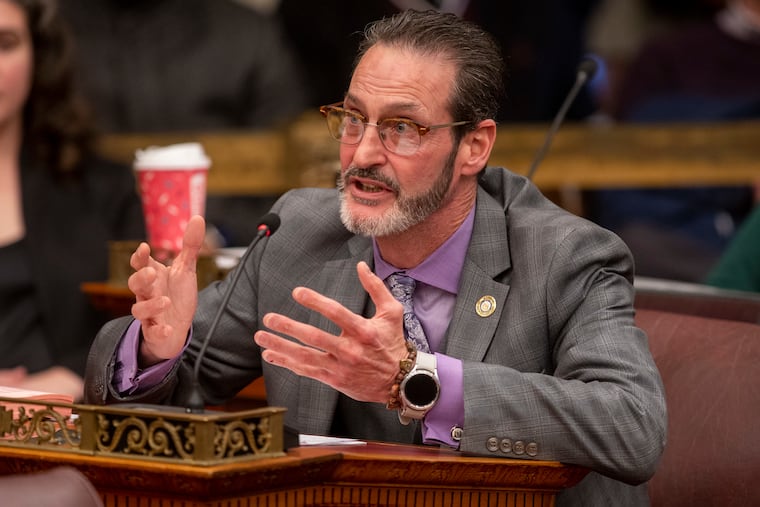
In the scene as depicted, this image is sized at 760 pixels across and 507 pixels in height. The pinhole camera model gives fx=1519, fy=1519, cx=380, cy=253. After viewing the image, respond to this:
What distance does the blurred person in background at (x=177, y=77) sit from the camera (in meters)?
4.96

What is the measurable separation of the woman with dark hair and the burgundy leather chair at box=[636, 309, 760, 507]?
62.0 inches

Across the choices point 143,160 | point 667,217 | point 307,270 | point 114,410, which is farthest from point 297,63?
point 114,410

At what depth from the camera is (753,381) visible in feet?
8.85

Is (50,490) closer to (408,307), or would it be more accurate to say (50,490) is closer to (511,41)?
(408,307)

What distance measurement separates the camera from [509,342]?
8.13 feet

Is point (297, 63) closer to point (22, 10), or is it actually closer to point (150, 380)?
point (22, 10)

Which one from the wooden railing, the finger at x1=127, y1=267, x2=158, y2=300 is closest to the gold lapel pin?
the finger at x1=127, y1=267, x2=158, y2=300

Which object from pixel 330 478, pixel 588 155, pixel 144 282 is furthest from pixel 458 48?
pixel 588 155

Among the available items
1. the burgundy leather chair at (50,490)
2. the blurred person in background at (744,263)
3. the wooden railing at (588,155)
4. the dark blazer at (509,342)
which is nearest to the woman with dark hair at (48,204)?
the wooden railing at (588,155)

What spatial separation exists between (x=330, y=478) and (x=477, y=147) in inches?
30.1

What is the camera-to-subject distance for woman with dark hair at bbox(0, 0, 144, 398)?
12.5 feet

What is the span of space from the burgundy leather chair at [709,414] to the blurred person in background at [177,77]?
7.66 ft

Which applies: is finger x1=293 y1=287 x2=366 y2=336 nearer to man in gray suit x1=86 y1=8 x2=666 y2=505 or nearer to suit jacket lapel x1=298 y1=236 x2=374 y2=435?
man in gray suit x1=86 y1=8 x2=666 y2=505

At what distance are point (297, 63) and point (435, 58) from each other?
2.68 m
